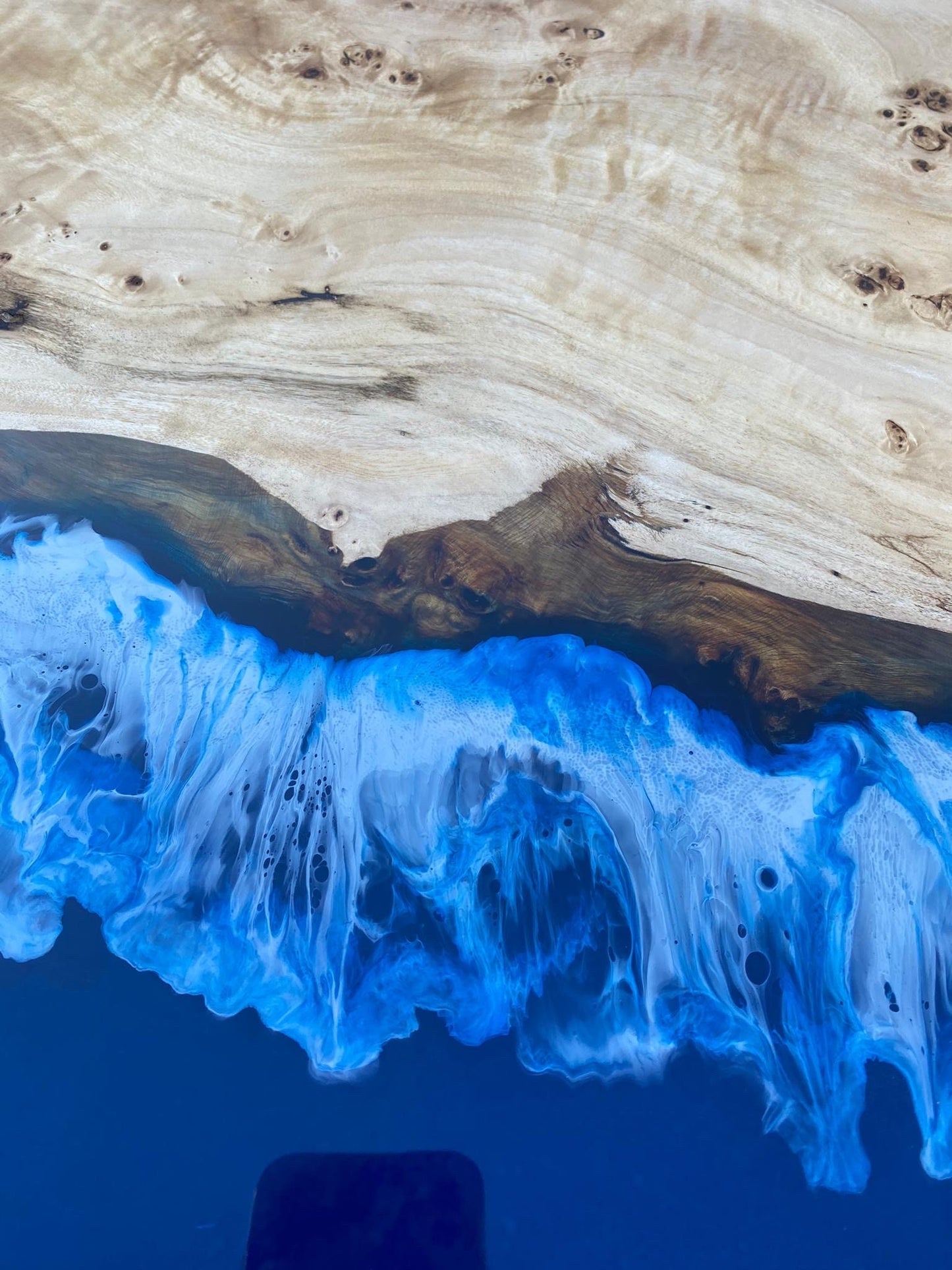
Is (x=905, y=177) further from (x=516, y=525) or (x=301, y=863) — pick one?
(x=301, y=863)

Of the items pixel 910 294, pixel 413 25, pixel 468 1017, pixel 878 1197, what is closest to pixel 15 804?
pixel 468 1017

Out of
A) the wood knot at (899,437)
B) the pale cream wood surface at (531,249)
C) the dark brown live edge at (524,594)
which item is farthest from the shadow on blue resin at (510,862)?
the wood knot at (899,437)

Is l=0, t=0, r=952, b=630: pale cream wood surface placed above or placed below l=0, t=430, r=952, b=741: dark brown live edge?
above

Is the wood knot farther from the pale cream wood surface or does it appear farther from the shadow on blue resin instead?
the shadow on blue resin

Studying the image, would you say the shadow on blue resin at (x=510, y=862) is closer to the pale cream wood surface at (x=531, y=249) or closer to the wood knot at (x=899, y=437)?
the pale cream wood surface at (x=531, y=249)

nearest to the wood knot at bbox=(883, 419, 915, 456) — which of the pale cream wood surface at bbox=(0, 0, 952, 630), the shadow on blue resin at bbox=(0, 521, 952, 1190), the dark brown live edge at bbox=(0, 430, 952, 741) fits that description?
the pale cream wood surface at bbox=(0, 0, 952, 630)

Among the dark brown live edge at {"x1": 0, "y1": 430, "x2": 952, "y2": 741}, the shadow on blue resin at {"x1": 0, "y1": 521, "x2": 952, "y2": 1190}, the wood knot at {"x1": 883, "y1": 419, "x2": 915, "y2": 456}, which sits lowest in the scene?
the shadow on blue resin at {"x1": 0, "y1": 521, "x2": 952, "y2": 1190}
